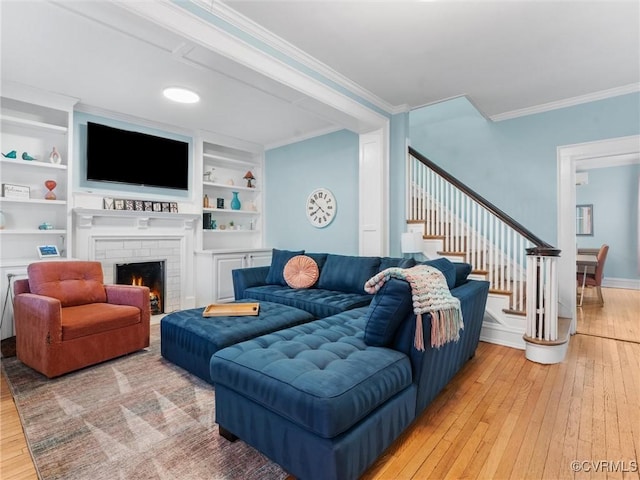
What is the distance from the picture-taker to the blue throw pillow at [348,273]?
3.69 metres

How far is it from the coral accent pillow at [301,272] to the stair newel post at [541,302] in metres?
2.25

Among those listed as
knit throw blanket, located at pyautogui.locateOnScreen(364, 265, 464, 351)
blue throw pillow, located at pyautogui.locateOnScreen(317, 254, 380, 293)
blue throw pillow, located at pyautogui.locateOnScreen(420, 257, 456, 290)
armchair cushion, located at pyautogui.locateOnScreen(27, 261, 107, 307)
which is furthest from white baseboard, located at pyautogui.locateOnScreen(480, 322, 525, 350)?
armchair cushion, located at pyautogui.locateOnScreen(27, 261, 107, 307)

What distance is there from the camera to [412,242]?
12.4ft

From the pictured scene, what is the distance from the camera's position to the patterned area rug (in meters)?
1.60

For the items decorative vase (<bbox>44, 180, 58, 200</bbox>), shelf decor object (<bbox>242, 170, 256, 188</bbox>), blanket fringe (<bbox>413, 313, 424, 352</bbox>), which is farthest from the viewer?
shelf decor object (<bbox>242, 170, 256, 188</bbox>)

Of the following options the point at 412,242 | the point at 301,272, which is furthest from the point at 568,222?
the point at 301,272

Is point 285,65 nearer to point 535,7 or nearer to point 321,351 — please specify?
point 535,7

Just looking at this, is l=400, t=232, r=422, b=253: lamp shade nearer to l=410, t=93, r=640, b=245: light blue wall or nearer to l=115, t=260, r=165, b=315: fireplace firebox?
l=410, t=93, r=640, b=245: light blue wall

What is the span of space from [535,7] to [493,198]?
108 inches

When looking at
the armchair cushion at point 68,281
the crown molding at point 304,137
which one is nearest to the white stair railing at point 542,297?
the crown molding at point 304,137

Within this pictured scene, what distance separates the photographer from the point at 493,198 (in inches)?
183

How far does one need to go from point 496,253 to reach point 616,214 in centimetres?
540

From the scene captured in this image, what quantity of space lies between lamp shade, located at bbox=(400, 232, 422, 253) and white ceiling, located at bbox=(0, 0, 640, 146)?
1591 millimetres

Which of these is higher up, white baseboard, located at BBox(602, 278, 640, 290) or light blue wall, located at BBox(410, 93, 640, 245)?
light blue wall, located at BBox(410, 93, 640, 245)
